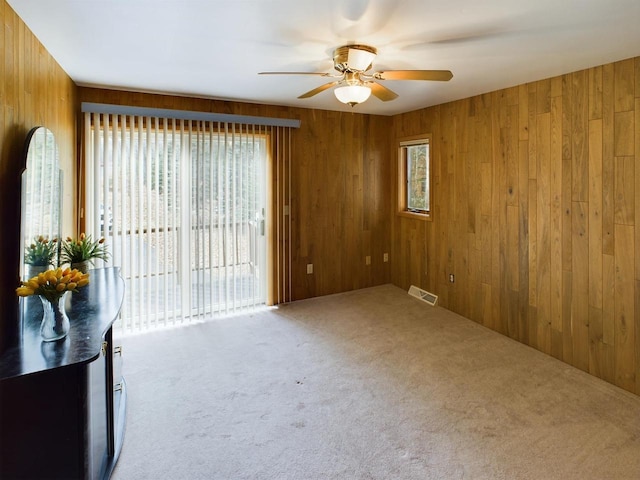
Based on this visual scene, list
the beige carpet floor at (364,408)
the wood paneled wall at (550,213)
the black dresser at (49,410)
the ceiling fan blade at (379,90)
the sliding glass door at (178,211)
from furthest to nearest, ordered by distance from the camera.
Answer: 1. the sliding glass door at (178,211)
2. the wood paneled wall at (550,213)
3. the ceiling fan blade at (379,90)
4. the beige carpet floor at (364,408)
5. the black dresser at (49,410)

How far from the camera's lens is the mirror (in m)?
1.97

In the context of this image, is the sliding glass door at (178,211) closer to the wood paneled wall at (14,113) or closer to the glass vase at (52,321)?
the wood paneled wall at (14,113)

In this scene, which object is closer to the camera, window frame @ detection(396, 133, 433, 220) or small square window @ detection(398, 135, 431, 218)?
window frame @ detection(396, 133, 433, 220)

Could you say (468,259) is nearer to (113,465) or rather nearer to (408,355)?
(408,355)

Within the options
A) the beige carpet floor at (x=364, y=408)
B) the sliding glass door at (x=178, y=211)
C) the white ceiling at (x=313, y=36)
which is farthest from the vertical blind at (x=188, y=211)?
the white ceiling at (x=313, y=36)

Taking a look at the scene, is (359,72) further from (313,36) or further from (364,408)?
(364,408)

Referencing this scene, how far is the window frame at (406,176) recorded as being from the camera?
4.77 metres

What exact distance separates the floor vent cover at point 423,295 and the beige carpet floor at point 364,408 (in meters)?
0.80

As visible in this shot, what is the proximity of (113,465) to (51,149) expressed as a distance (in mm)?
1962

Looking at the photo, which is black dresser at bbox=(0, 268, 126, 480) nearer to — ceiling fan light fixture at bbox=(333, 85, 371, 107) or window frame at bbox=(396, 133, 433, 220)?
ceiling fan light fixture at bbox=(333, 85, 371, 107)

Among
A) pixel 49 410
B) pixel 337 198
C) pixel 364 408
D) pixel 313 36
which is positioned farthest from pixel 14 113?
pixel 337 198

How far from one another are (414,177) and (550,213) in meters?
2.07

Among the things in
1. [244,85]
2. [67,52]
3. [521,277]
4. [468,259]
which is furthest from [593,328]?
[67,52]

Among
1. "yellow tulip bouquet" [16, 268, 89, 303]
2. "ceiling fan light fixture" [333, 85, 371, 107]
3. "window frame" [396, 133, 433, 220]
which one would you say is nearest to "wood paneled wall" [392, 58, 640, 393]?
"window frame" [396, 133, 433, 220]
